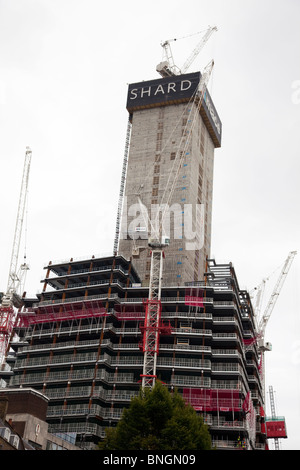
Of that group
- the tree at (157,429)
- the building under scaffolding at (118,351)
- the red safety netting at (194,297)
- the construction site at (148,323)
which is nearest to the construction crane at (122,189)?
the construction site at (148,323)

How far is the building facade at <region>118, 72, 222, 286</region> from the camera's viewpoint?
16012 cm

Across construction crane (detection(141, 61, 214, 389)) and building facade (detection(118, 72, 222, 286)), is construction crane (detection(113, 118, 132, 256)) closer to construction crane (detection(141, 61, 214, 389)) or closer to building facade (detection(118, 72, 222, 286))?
building facade (detection(118, 72, 222, 286))

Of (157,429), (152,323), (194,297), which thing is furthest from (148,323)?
(157,429)

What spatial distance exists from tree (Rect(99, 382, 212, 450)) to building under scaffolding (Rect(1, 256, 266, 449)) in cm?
4973

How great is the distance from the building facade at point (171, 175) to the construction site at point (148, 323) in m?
0.41

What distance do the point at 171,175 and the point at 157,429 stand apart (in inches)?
4464

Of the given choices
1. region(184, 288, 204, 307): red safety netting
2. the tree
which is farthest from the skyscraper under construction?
the tree

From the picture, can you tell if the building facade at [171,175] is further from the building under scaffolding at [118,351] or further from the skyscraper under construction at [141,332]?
the building under scaffolding at [118,351]

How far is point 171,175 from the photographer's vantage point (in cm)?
16788

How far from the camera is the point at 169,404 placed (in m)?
63.1

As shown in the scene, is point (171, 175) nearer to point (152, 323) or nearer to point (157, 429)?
point (152, 323)

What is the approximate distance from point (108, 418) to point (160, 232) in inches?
2484
